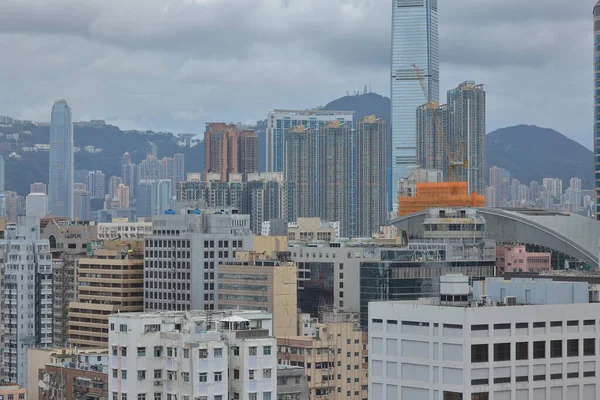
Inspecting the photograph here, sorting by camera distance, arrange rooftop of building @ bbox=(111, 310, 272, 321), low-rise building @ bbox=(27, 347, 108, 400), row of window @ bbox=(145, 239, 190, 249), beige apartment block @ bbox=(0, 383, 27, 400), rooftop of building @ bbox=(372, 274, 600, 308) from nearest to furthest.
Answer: rooftop of building @ bbox=(372, 274, 600, 308), rooftop of building @ bbox=(111, 310, 272, 321), low-rise building @ bbox=(27, 347, 108, 400), beige apartment block @ bbox=(0, 383, 27, 400), row of window @ bbox=(145, 239, 190, 249)

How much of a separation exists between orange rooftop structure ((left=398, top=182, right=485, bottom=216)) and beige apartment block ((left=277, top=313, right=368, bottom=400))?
70038 mm

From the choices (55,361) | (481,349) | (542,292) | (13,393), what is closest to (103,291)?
(55,361)

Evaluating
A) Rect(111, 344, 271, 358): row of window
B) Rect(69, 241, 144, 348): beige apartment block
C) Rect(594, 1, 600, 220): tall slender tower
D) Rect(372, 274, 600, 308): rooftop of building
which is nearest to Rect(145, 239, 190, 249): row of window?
Rect(69, 241, 144, 348): beige apartment block

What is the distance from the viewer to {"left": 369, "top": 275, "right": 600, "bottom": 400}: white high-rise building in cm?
5581

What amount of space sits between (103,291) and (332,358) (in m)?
36.0

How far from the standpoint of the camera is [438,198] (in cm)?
15900

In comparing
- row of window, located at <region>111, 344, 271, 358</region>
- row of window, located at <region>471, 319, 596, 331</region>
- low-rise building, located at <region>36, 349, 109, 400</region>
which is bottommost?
low-rise building, located at <region>36, 349, 109, 400</region>

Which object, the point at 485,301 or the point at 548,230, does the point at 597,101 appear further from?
the point at 485,301

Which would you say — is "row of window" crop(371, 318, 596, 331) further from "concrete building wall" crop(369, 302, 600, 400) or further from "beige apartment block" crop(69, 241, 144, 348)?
"beige apartment block" crop(69, 241, 144, 348)

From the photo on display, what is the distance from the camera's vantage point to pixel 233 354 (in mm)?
57969

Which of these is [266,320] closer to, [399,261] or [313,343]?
[313,343]

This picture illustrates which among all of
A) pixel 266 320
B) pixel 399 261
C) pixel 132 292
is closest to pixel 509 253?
pixel 399 261

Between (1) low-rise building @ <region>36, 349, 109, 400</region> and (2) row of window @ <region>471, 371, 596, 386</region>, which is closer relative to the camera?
(2) row of window @ <region>471, 371, 596, 386</region>

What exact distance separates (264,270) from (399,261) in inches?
430
